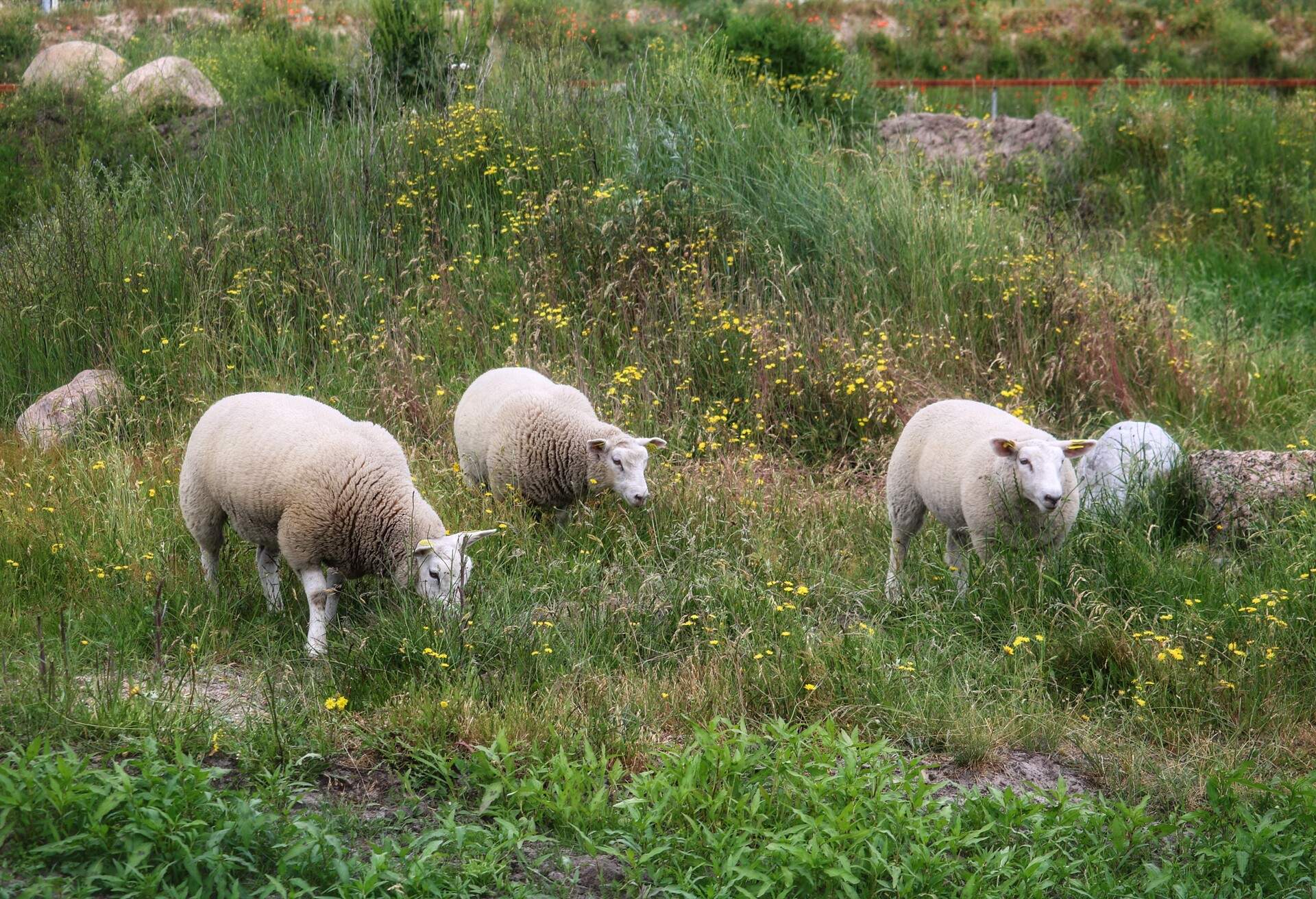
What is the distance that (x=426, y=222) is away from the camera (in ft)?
30.4

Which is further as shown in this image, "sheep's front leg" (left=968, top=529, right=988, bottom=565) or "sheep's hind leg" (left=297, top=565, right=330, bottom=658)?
"sheep's front leg" (left=968, top=529, right=988, bottom=565)

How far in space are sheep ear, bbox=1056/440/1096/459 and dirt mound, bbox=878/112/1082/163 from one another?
22.0ft

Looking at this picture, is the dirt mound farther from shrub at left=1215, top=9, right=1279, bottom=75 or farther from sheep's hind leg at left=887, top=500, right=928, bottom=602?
shrub at left=1215, top=9, right=1279, bottom=75

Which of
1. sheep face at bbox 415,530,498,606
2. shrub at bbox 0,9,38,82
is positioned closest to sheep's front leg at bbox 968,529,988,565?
sheep face at bbox 415,530,498,606

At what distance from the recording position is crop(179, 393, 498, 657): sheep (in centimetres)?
525

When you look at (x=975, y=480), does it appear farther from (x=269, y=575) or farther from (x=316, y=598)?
(x=269, y=575)

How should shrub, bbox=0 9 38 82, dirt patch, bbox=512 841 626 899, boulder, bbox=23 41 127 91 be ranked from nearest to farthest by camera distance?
dirt patch, bbox=512 841 626 899, boulder, bbox=23 41 127 91, shrub, bbox=0 9 38 82

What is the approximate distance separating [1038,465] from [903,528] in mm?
1003

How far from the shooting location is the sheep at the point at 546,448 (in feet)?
21.2

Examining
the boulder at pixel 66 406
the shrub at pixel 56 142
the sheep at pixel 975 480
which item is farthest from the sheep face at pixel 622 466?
the shrub at pixel 56 142

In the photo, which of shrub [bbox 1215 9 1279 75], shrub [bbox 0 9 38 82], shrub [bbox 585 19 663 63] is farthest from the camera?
shrub [bbox 1215 9 1279 75]

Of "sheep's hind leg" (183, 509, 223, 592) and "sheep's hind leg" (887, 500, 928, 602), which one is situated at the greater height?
"sheep's hind leg" (183, 509, 223, 592)

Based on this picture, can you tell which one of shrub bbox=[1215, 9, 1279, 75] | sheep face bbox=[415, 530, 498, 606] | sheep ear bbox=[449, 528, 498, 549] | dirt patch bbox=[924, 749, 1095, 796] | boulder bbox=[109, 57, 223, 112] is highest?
boulder bbox=[109, 57, 223, 112]

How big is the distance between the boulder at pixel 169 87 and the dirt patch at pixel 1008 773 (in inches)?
413
